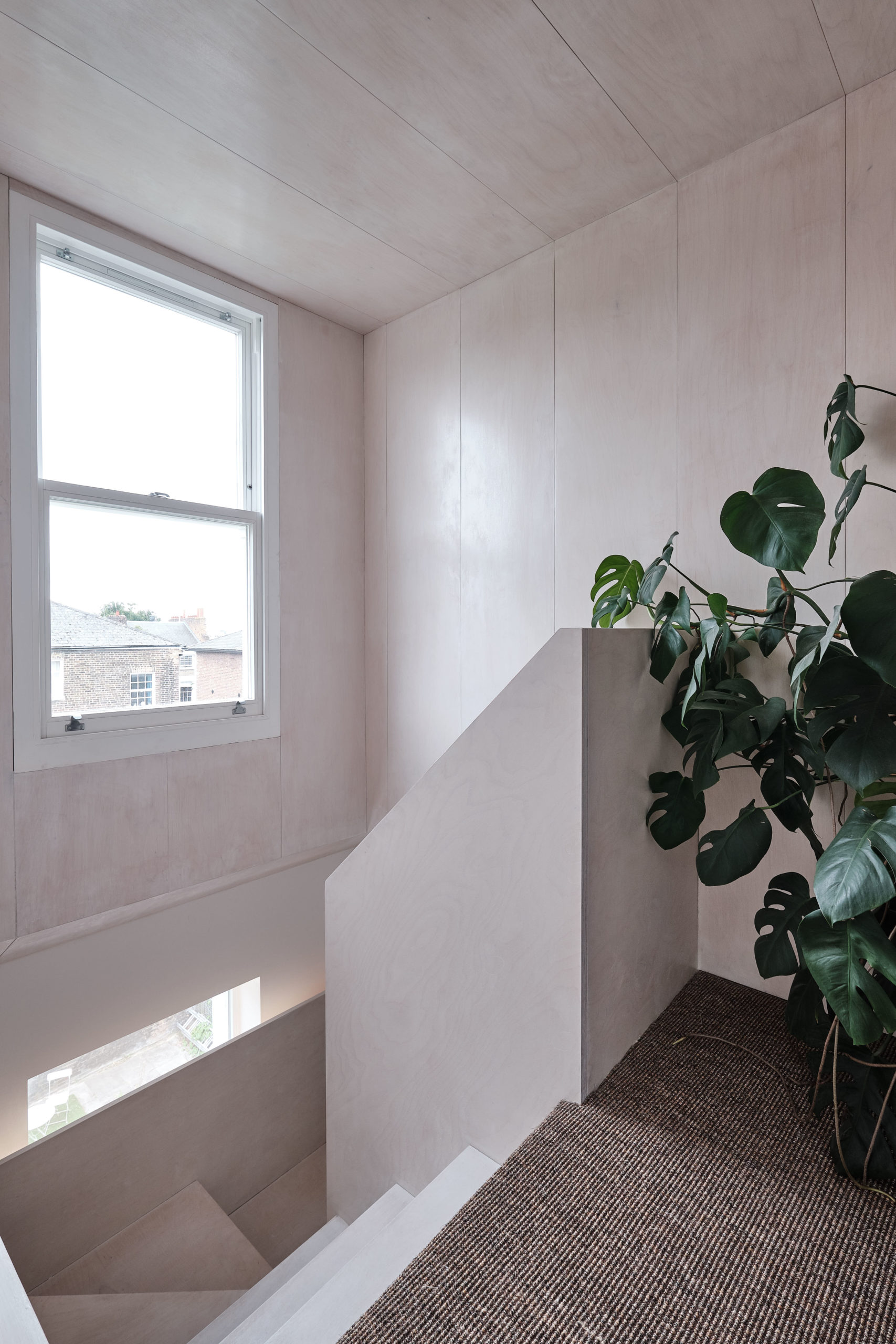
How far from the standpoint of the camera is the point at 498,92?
1518mm

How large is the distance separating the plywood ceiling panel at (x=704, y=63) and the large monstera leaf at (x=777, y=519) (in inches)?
37.7

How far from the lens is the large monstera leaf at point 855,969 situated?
34.9 inches

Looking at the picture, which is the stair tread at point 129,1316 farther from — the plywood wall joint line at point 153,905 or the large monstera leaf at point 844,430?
the large monstera leaf at point 844,430

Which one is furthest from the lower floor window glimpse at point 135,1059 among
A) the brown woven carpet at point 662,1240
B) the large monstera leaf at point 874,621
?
the large monstera leaf at point 874,621

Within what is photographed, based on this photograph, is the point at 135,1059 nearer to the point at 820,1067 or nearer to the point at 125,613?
the point at 125,613

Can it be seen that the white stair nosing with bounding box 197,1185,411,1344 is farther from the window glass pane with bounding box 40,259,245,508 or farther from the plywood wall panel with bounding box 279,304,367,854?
the window glass pane with bounding box 40,259,245,508

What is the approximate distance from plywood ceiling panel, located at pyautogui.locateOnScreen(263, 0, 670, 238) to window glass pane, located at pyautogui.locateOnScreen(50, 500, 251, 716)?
1334mm

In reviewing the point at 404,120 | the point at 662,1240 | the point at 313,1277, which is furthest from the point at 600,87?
the point at 313,1277

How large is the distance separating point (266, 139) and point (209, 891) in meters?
2.20

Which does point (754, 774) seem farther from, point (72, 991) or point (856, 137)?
point (72, 991)

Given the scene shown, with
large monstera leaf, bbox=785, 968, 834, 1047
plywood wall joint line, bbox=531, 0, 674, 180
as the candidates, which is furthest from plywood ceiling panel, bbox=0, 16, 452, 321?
large monstera leaf, bbox=785, 968, 834, 1047

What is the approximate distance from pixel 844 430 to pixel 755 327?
1.65 feet

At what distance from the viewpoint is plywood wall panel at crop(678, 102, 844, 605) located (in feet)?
5.07

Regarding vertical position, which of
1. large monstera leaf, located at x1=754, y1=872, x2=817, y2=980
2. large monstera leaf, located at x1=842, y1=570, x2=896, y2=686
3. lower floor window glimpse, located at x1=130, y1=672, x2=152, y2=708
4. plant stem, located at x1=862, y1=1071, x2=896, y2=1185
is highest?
large monstera leaf, located at x1=842, y1=570, x2=896, y2=686
